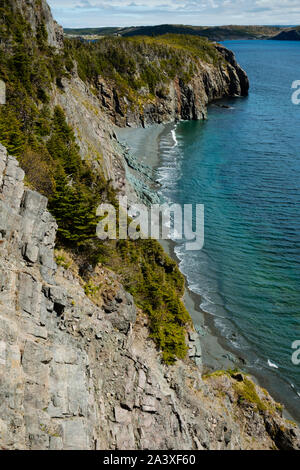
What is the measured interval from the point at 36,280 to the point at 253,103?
127 metres

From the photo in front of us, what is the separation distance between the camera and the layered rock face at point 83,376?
13445mm

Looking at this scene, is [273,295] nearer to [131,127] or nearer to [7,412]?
[7,412]

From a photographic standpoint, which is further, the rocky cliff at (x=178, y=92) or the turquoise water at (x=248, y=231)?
the rocky cliff at (x=178, y=92)

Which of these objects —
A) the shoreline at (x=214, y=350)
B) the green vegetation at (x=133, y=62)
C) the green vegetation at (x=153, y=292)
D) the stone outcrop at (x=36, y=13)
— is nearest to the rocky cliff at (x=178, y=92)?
the green vegetation at (x=133, y=62)

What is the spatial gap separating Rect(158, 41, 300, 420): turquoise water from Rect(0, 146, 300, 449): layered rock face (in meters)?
7.13

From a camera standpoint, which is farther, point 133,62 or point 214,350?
point 133,62

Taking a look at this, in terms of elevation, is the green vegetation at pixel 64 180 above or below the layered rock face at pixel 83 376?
above

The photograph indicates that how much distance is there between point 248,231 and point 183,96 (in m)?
76.6

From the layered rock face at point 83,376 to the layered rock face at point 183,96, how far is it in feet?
239

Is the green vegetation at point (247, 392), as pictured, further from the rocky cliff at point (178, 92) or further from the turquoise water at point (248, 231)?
the rocky cliff at point (178, 92)

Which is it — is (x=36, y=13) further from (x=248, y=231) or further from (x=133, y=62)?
(x=133, y=62)

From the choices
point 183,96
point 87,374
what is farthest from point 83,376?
point 183,96

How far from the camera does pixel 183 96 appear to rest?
112m

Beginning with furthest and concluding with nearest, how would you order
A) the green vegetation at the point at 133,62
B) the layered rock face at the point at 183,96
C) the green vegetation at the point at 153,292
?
the green vegetation at the point at 133,62, the layered rock face at the point at 183,96, the green vegetation at the point at 153,292
